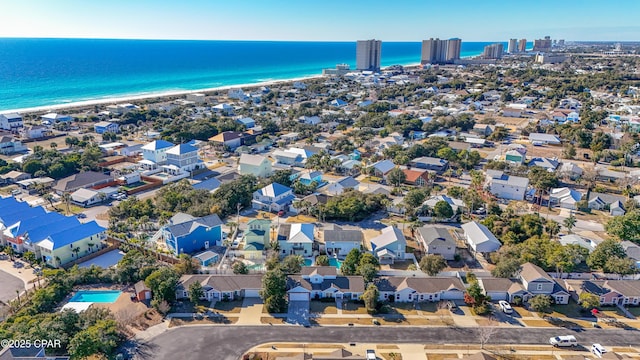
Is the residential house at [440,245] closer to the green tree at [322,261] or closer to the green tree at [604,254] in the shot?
the green tree at [322,261]

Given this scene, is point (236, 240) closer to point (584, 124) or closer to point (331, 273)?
point (331, 273)

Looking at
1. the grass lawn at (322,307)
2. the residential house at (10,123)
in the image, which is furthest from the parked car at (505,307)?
the residential house at (10,123)

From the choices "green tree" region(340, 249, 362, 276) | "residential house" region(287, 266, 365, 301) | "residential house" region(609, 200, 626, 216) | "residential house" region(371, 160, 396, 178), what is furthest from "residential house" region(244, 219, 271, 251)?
"residential house" region(609, 200, 626, 216)

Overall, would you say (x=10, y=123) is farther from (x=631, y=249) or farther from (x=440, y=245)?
(x=631, y=249)

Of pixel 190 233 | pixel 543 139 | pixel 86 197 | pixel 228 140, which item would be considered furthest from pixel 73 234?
pixel 543 139

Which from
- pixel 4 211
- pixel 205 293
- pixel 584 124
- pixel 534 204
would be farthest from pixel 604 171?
pixel 4 211

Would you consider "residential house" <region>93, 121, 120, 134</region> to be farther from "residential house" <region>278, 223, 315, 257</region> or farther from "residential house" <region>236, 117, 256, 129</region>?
"residential house" <region>278, 223, 315, 257</region>
